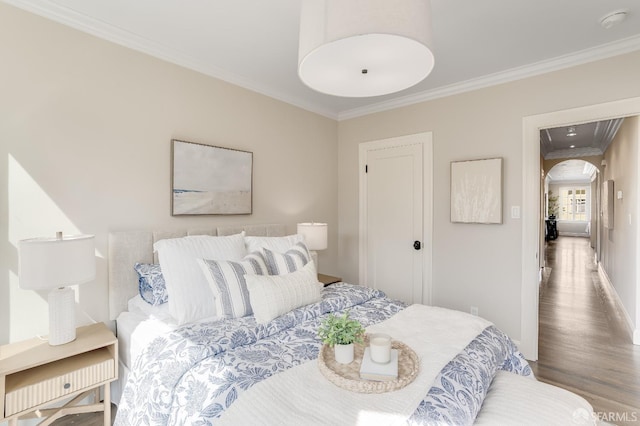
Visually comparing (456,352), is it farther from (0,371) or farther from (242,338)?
(0,371)

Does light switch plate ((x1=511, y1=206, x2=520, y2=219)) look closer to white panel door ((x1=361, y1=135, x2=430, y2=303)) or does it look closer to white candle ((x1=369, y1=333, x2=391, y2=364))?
white panel door ((x1=361, y1=135, x2=430, y2=303))

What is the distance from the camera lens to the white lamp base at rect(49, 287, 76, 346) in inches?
69.6

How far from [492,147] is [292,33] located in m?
2.09

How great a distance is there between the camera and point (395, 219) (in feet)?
12.4

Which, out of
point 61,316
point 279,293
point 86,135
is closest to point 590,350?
point 279,293

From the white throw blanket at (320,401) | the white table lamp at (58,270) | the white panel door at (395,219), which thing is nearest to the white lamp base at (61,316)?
the white table lamp at (58,270)

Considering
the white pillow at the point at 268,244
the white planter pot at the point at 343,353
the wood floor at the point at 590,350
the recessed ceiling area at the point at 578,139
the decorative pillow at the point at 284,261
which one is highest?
the recessed ceiling area at the point at 578,139

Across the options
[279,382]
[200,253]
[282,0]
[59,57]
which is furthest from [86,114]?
[279,382]

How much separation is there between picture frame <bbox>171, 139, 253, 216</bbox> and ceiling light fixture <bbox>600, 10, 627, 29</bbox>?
2840 millimetres

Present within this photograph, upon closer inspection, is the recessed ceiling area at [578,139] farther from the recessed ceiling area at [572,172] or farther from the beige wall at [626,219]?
the recessed ceiling area at [572,172]

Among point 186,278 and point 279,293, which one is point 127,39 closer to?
point 186,278

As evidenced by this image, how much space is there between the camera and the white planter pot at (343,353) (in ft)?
4.59

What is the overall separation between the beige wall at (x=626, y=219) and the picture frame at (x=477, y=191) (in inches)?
54.8

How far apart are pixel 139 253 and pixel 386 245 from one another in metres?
2.58
